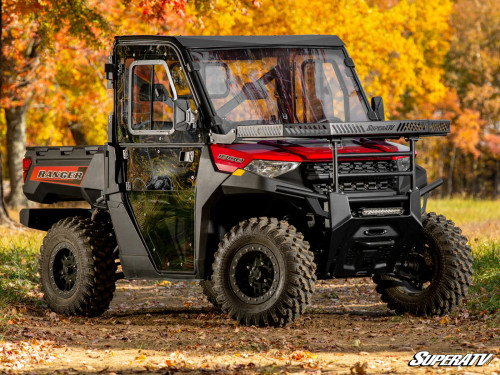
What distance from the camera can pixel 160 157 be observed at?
8328 mm

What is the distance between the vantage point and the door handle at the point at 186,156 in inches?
318

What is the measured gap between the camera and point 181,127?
8.09 meters

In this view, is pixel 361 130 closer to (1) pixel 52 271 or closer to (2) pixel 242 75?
(2) pixel 242 75

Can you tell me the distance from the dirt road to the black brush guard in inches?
Result: 24.1

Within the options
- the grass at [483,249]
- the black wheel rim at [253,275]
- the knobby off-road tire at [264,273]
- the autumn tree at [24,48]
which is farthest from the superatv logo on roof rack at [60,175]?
the autumn tree at [24,48]

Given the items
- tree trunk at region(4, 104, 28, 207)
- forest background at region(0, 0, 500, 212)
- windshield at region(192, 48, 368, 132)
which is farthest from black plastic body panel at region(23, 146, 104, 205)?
tree trunk at region(4, 104, 28, 207)

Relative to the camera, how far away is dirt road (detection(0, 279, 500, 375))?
630 centimetres

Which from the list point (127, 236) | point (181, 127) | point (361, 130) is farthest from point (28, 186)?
point (361, 130)

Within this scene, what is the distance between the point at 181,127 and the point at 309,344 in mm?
2200

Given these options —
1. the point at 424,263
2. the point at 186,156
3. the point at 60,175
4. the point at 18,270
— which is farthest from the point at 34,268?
the point at 424,263

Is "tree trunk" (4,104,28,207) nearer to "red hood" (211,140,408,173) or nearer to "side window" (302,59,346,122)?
"side window" (302,59,346,122)

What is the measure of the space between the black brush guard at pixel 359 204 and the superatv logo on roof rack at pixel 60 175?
1.91 meters
